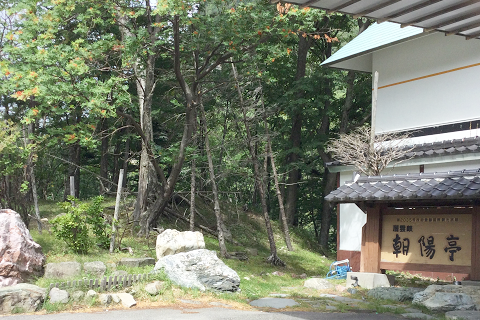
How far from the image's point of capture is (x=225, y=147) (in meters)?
19.4

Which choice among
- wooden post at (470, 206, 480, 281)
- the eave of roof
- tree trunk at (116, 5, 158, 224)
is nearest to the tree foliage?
tree trunk at (116, 5, 158, 224)

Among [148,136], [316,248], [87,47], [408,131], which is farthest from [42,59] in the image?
[316,248]

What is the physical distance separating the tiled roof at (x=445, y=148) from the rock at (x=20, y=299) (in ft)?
35.1

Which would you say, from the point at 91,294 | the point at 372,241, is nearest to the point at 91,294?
the point at 91,294

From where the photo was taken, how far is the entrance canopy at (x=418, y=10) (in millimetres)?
6391

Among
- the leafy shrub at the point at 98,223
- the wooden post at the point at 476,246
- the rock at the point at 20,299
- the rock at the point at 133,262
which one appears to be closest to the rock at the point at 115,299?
the rock at the point at 20,299

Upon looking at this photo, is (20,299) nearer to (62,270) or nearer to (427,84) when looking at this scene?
(62,270)

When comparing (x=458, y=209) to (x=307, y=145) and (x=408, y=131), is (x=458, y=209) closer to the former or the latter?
(x=408, y=131)

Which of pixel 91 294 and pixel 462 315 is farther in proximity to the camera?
pixel 91 294

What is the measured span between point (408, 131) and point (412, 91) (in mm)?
1334

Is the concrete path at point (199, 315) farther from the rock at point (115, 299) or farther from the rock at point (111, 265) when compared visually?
the rock at point (111, 265)

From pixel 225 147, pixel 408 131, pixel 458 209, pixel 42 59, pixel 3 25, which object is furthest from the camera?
pixel 3 25

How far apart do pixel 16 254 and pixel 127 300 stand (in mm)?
2708

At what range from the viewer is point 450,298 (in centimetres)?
976
